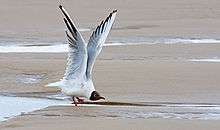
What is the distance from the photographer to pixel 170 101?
9094 millimetres

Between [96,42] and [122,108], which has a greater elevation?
[96,42]

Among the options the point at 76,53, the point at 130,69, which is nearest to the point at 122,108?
the point at 76,53

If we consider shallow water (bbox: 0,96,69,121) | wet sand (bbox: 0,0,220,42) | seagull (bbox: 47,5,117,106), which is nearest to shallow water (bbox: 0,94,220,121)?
shallow water (bbox: 0,96,69,121)

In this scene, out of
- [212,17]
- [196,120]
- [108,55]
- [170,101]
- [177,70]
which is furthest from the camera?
[212,17]

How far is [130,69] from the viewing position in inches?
455

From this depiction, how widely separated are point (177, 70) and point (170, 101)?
2.39m

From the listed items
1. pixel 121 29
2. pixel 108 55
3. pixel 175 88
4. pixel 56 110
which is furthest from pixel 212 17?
pixel 56 110

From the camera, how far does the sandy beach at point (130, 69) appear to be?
756 cm

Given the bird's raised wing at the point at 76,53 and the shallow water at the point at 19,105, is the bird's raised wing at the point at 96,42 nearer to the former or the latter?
the bird's raised wing at the point at 76,53

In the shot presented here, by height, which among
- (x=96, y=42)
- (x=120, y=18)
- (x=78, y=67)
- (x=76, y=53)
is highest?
(x=120, y=18)

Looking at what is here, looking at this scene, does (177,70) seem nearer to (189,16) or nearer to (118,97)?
(118,97)

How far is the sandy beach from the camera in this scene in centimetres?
756

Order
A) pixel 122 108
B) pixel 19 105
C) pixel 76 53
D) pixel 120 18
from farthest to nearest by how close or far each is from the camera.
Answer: pixel 120 18 < pixel 19 105 < pixel 76 53 < pixel 122 108

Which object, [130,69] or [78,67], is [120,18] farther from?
[78,67]
